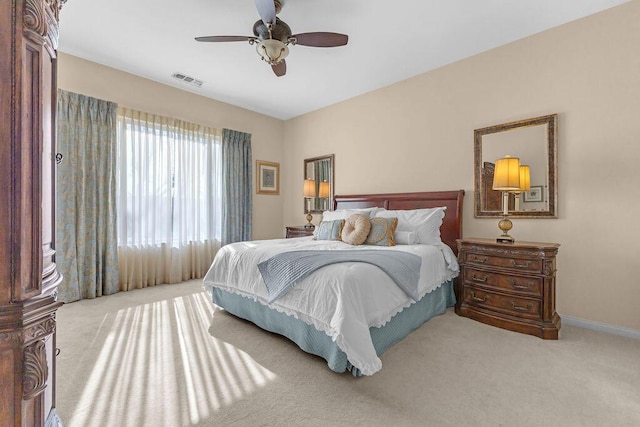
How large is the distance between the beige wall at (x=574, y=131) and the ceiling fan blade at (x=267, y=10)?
189cm

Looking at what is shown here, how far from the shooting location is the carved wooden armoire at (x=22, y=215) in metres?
0.81

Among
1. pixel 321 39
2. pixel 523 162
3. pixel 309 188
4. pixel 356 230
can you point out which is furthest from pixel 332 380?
pixel 309 188

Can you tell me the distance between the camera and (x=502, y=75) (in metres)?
3.24

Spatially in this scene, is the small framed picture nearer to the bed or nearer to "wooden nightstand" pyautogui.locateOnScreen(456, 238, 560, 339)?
"wooden nightstand" pyautogui.locateOnScreen(456, 238, 560, 339)

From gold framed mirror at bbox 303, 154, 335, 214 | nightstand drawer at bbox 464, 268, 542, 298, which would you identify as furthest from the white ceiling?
nightstand drawer at bbox 464, 268, 542, 298

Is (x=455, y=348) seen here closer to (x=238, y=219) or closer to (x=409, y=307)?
(x=409, y=307)

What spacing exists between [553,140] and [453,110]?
1.13 metres

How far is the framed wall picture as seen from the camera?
5.46 m

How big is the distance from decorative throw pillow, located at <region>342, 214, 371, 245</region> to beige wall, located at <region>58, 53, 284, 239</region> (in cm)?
261

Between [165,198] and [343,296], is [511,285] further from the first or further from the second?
[165,198]

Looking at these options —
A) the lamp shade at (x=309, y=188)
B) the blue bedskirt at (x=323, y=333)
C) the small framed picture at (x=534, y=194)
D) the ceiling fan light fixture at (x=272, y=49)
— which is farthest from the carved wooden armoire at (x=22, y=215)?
the lamp shade at (x=309, y=188)

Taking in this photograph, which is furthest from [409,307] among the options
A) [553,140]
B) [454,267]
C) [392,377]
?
[553,140]

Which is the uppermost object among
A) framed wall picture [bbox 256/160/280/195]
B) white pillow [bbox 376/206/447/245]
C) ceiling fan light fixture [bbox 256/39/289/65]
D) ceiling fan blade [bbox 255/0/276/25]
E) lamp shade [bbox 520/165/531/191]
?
ceiling fan blade [bbox 255/0/276/25]

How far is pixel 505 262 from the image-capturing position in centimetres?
274
